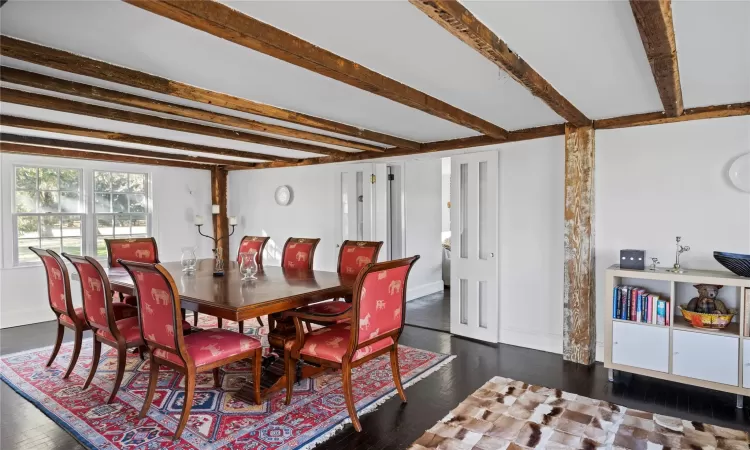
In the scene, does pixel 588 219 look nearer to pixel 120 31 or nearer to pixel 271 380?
pixel 271 380

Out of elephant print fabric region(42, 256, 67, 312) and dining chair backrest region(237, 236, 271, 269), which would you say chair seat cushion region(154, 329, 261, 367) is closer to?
elephant print fabric region(42, 256, 67, 312)

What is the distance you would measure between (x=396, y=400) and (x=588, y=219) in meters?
2.17

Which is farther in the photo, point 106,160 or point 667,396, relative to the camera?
point 106,160

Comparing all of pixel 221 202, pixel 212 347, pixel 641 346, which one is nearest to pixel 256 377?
pixel 212 347

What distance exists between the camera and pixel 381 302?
2.68 metres

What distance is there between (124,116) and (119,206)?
3.24 meters

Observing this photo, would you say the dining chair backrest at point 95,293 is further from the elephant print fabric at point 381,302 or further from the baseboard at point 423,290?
the baseboard at point 423,290

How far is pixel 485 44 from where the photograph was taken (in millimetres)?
1854

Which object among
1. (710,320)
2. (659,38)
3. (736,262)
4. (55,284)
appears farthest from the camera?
(55,284)

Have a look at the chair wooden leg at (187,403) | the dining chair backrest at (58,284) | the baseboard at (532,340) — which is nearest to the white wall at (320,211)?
the baseboard at (532,340)

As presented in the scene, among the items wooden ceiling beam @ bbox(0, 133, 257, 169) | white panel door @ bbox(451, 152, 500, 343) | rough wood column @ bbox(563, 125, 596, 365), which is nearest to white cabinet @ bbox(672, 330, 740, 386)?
rough wood column @ bbox(563, 125, 596, 365)

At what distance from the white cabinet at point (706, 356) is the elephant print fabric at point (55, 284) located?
14.8ft

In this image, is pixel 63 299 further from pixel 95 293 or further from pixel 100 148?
pixel 100 148

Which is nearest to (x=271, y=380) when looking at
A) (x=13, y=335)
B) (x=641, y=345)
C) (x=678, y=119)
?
(x=641, y=345)
